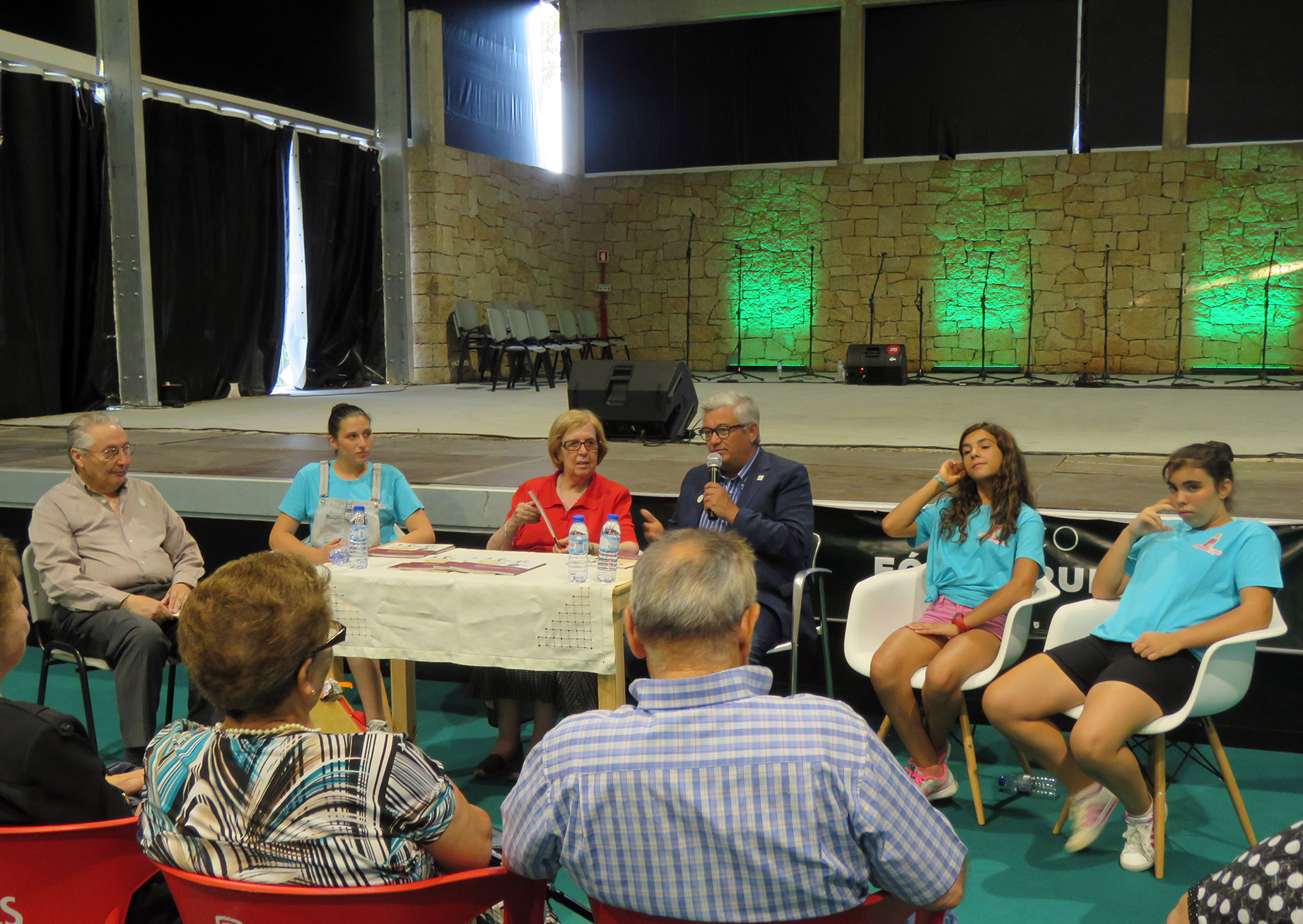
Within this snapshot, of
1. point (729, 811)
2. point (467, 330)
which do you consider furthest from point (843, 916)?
point (467, 330)

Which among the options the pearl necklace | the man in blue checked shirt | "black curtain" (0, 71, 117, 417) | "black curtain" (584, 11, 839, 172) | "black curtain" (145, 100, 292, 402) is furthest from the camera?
"black curtain" (584, 11, 839, 172)

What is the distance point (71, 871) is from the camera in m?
1.42

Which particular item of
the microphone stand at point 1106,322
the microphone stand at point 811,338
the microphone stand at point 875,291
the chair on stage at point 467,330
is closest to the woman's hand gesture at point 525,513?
the chair on stage at point 467,330

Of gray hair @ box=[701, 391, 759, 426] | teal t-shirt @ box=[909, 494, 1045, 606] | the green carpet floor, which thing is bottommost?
the green carpet floor

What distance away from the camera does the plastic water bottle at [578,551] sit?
266cm

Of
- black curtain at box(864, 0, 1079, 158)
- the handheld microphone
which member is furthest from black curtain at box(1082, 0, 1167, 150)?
the handheld microphone

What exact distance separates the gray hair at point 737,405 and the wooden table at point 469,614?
0.65 meters

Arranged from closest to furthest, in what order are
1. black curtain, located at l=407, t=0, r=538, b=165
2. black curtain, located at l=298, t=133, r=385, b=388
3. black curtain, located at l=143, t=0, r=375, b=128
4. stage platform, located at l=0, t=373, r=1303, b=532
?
1. stage platform, located at l=0, t=373, r=1303, b=532
2. black curtain, located at l=143, t=0, r=375, b=128
3. black curtain, located at l=298, t=133, r=385, b=388
4. black curtain, located at l=407, t=0, r=538, b=165

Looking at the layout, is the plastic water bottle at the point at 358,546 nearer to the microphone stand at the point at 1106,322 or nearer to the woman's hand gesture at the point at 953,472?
the woman's hand gesture at the point at 953,472

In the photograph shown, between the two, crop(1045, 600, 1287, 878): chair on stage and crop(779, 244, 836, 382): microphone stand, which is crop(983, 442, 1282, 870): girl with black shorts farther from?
crop(779, 244, 836, 382): microphone stand

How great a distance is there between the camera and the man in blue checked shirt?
1204mm

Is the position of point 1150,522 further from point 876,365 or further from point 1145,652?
point 876,365

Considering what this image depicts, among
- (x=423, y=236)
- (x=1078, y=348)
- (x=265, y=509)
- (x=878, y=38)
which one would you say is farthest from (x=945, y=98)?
(x=265, y=509)

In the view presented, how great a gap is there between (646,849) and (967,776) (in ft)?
6.75
